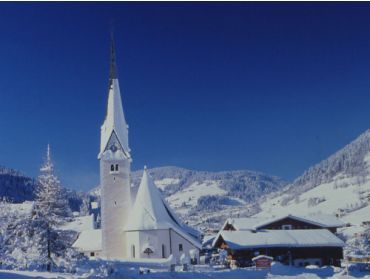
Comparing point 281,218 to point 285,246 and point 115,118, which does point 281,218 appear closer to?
point 285,246

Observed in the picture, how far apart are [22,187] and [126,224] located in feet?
289

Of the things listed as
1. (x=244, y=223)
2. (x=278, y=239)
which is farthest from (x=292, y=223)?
(x=278, y=239)

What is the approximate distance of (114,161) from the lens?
137 feet

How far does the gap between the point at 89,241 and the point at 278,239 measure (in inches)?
893

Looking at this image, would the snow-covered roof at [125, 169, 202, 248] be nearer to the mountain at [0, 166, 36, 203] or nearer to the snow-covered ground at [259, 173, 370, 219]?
the snow-covered ground at [259, 173, 370, 219]

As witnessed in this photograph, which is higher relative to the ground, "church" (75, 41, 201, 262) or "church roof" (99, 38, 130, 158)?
"church roof" (99, 38, 130, 158)

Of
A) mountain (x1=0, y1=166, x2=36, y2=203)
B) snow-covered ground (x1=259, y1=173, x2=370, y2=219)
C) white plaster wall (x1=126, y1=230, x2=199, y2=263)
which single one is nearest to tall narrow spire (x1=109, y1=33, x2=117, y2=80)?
white plaster wall (x1=126, y1=230, x2=199, y2=263)

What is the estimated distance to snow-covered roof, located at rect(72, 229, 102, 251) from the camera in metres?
49.3

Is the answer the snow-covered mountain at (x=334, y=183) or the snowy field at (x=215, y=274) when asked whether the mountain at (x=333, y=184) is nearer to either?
the snow-covered mountain at (x=334, y=183)

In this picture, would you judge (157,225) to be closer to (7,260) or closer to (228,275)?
(228,275)

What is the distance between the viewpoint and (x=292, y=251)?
3641 cm

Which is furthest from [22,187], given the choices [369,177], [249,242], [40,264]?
[40,264]

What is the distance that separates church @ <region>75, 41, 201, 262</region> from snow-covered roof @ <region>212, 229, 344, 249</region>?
3.52 metres

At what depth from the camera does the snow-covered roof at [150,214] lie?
37625 millimetres
